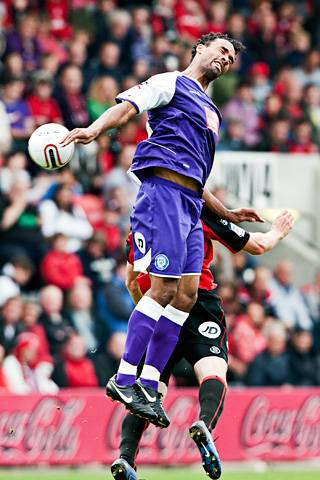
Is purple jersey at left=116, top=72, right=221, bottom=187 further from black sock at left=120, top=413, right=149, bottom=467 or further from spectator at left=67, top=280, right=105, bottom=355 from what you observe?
spectator at left=67, top=280, right=105, bottom=355

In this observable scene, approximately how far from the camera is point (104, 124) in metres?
7.55

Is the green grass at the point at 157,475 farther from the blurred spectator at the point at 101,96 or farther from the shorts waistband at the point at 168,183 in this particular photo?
the blurred spectator at the point at 101,96

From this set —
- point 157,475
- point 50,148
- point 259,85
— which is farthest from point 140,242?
point 259,85

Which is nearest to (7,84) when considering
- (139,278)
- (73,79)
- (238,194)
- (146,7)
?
(73,79)

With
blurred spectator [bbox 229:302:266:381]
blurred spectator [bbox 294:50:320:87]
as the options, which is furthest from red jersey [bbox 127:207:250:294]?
blurred spectator [bbox 294:50:320:87]

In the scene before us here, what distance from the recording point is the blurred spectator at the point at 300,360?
52.0 ft

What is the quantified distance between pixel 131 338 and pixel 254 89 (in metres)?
11.5

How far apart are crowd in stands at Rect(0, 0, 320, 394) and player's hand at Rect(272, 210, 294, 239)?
4462 mm

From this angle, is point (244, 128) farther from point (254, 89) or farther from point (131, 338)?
point (131, 338)

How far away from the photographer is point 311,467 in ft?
46.7

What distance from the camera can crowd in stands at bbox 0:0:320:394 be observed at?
13711mm

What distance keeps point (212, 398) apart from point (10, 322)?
5135mm

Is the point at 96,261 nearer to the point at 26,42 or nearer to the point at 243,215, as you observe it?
the point at 26,42

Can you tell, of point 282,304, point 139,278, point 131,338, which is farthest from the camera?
point 282,304
